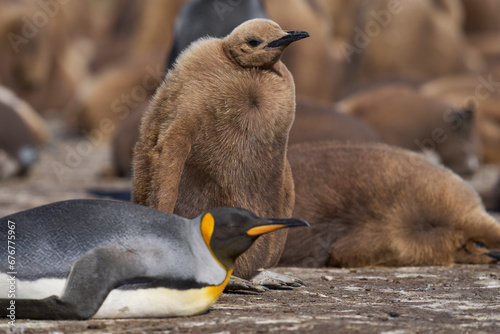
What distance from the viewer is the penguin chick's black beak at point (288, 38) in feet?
9.79

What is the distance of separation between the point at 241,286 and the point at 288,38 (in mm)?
923

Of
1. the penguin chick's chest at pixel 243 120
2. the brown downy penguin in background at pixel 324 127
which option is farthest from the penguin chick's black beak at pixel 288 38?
the brown downy penguin in background at pixel 324 127

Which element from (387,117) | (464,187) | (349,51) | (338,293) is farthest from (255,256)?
(349,51)

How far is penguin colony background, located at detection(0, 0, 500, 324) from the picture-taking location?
10.1 ft

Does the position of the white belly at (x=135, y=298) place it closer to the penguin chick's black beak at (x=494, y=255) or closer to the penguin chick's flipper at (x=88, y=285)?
the penguin chick's flipper at (x=88, y=285)

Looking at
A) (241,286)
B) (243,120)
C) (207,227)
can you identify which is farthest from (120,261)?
(243,120)

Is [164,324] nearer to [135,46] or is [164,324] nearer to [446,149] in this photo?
[446,149]

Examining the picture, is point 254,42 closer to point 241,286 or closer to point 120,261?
point 241,286

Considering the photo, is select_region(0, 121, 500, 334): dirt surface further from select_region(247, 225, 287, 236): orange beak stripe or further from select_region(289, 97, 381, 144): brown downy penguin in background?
select_region(289, 97, 381, 144): brown downy penguin in background

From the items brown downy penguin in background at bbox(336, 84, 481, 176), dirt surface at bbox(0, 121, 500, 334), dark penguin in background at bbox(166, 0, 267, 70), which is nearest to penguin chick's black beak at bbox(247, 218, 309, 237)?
dirt surface at bbox(0, 121, 500, 334)

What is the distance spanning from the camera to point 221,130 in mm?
3082

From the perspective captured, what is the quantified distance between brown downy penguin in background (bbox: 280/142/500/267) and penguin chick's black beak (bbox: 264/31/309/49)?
131 centimetres

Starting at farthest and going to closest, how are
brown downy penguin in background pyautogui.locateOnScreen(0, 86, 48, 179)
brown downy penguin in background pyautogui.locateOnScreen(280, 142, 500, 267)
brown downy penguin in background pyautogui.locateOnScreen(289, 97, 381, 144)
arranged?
brown downy penguin in background pyautogui.locateOnScreen(0, 86, 48, 179), brown downy penguin in background pyautogui.locateOnScreen(289, 97, 381, 144), brown downy penguin in background pyautogui.locateOnScreen(280, 142, 500, 267)

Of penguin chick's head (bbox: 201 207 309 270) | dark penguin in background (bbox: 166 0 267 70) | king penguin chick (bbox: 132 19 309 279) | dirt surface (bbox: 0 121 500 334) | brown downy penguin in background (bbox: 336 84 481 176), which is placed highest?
dark penguin in background (bbox: 166 0 267 70)
